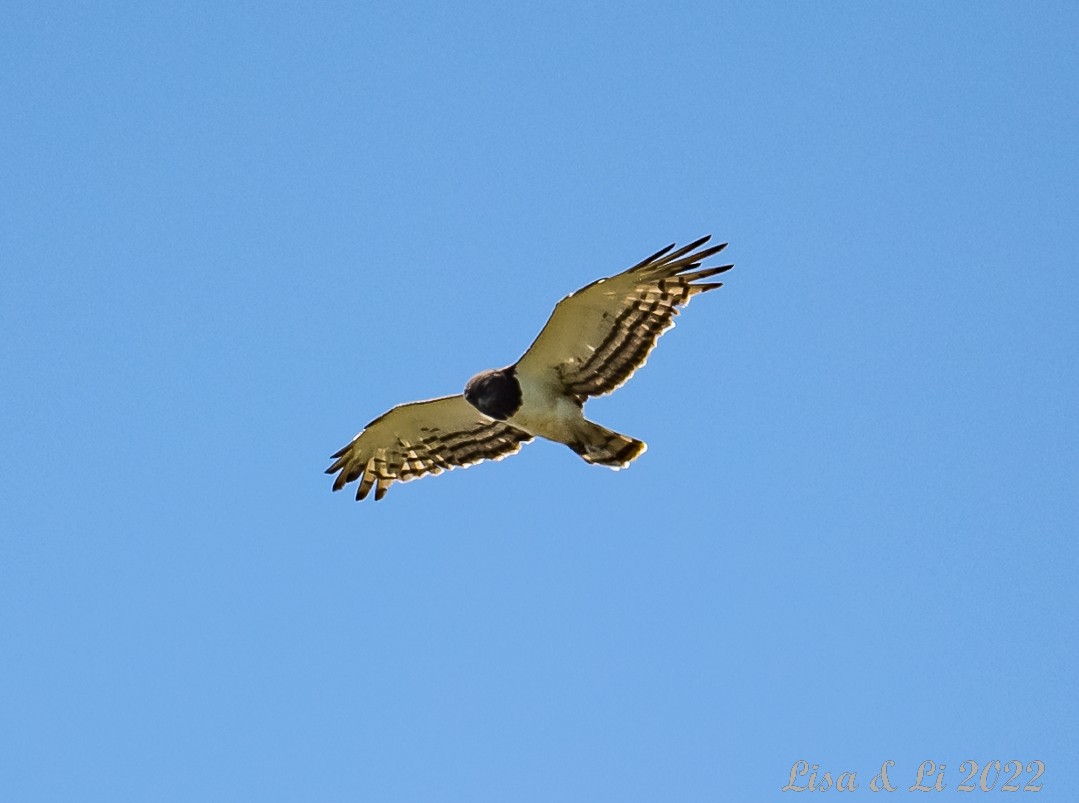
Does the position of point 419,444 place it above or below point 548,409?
above

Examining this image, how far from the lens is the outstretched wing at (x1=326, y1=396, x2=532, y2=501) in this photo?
16.3 meters

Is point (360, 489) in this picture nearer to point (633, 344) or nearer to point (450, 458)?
point (450, 458)

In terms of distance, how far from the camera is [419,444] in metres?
16.7

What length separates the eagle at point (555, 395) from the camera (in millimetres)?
14398

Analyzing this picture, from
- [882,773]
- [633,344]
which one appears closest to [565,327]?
[633,344]

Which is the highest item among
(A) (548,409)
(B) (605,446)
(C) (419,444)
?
(C) (419,444)

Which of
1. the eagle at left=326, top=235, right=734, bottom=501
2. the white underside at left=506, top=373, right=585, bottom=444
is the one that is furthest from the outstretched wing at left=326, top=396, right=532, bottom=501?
the white underside at left=506, top=373, right=585, bottom=444

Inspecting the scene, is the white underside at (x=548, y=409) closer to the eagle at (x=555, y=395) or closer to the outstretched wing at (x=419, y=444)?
the eagle at (x=555, y=395)

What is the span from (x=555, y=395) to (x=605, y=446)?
698 millimetres

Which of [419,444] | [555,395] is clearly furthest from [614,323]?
[419,444]

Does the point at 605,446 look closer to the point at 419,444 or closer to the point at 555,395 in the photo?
the point at 555,395

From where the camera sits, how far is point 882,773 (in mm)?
13305

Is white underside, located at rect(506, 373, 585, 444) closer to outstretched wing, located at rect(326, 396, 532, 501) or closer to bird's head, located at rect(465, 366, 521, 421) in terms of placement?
bird's head, located at rect(465, 366, 521, 421)

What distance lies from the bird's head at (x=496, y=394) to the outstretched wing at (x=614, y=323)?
0.64 ft
